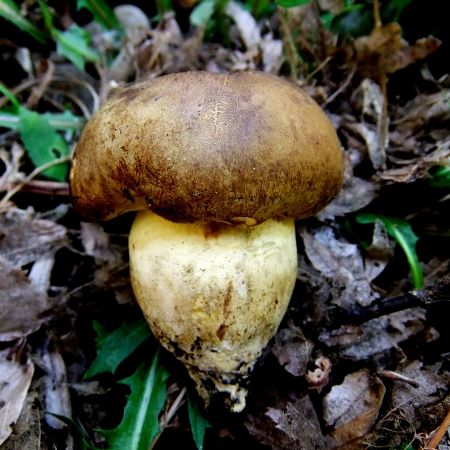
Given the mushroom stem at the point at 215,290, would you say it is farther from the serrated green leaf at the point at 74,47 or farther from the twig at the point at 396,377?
the serrated green leaf at the point at 74,47

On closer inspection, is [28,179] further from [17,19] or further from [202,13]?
[202,13]

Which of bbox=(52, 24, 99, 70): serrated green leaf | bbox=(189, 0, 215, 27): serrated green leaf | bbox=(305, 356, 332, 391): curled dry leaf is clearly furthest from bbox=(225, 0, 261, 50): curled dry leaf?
bbox=(305, 356, 332, 391): curled dry leaf

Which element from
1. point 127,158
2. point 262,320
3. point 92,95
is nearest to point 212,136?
point 127,158

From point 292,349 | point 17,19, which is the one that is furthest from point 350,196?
point 17,19

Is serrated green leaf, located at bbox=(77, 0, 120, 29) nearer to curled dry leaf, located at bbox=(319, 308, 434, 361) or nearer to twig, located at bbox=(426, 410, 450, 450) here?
curled dry leaf, located at bbox=(319, 308, 434, 361)

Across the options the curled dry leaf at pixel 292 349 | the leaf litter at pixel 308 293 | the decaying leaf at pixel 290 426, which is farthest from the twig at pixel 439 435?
the curled dry leaf at pixel 292 349
